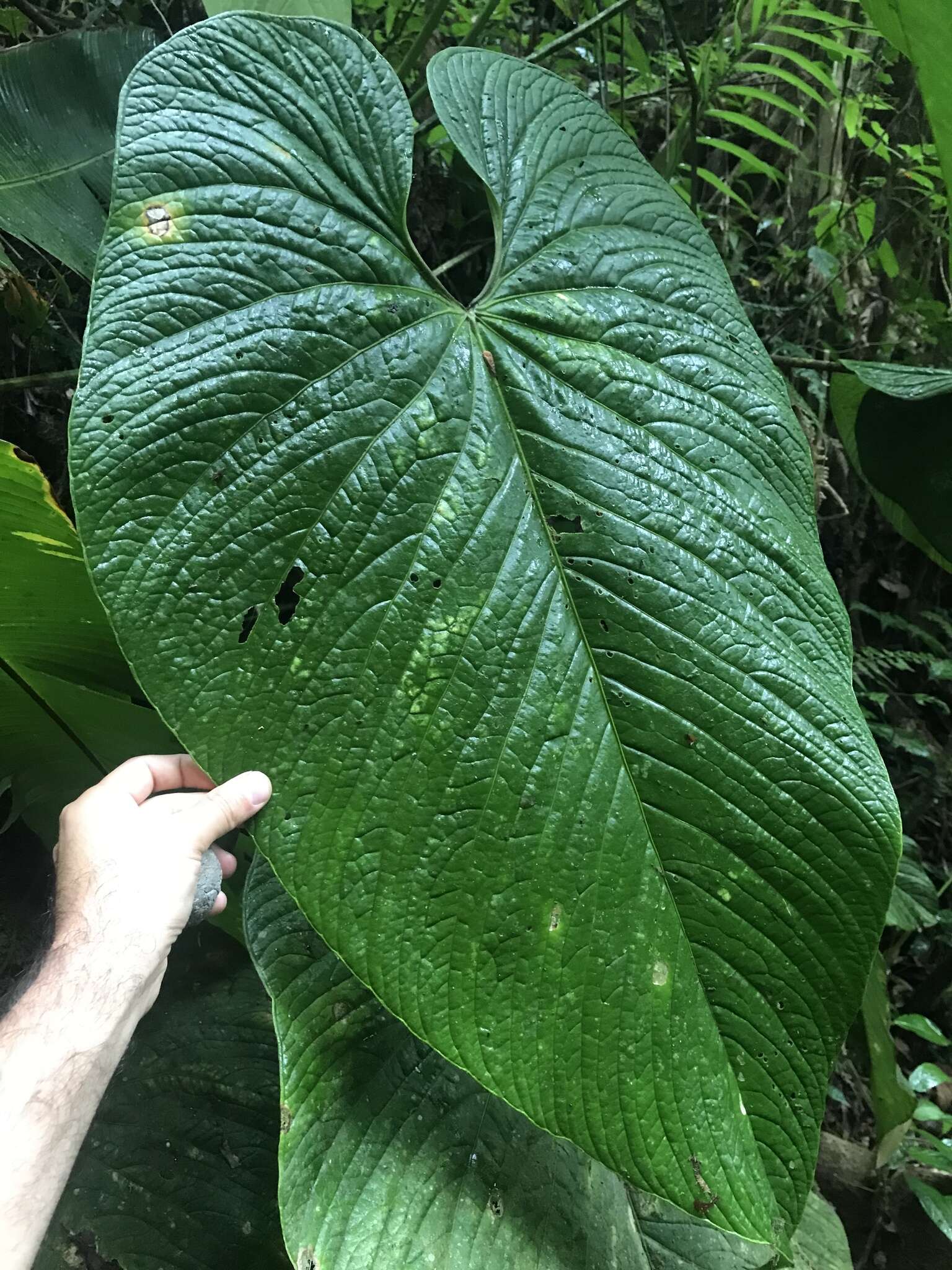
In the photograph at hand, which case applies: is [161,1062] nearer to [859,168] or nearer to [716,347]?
[716,347]

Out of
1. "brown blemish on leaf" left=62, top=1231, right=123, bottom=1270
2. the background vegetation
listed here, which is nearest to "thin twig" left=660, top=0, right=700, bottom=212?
the background vegetation

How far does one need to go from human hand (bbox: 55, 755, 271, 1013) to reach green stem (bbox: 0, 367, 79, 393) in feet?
1.65

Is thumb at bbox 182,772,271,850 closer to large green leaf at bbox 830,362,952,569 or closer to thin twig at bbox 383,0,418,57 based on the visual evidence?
large green leaf at bbox 830,362,952,569

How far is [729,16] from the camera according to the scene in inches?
49.1

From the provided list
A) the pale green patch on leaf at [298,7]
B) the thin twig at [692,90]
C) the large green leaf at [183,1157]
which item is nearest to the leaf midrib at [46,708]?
the large green leaf at [183,1157]

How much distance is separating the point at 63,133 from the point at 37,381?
0.85 ft

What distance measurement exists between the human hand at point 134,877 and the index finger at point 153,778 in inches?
0.8

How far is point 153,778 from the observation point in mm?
618

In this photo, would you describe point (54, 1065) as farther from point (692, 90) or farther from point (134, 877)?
point (692, 90)

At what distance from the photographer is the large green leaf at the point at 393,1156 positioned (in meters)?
0.53

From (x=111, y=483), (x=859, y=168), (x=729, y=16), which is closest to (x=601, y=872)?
(x=111, y=483)

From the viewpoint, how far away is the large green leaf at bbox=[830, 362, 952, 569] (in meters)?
1.00

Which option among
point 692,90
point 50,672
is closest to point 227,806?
point 50,672

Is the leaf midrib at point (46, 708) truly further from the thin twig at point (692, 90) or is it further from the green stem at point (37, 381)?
the thin twig at point (692, 90)
